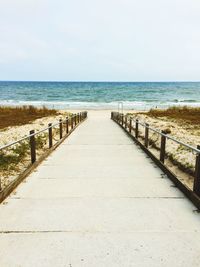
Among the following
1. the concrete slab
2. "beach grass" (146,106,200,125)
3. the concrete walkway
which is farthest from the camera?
"beach grass" (146,106,200,125)

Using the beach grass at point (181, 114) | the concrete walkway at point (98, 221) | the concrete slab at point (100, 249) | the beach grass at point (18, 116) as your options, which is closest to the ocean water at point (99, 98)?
the beach grass at point (181, 114)

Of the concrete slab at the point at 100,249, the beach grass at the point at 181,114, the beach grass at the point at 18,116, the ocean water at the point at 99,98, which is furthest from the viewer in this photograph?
the ocean water at the point at 99,98

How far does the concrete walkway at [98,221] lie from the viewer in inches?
139

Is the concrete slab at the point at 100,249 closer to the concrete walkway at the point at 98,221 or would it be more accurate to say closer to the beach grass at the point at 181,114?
the concrete walkway at the point at 98,221

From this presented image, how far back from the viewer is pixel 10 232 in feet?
13.6

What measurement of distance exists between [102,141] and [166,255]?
950cm

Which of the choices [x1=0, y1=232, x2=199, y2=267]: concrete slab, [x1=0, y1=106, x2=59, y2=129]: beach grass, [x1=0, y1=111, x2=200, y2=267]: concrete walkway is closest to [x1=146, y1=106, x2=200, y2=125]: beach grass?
[x1=0, y1=106, x2=59, y2=129]: beach grass

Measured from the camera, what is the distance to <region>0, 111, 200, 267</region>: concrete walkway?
3521 mm

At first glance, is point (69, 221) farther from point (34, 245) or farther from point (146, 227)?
point (146, 227)

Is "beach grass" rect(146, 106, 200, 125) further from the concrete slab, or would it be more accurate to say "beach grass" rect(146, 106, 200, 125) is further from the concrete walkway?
the concrete slab

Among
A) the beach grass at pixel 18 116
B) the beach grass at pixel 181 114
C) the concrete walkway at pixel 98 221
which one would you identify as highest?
the concrete walkway at pixel 98 221

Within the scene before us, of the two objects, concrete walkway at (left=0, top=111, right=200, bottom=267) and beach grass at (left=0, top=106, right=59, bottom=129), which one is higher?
concrete walkway at (left=0, top=111, right=200, bottom=267)

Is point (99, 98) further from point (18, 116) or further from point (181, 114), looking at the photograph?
point (18, 116)

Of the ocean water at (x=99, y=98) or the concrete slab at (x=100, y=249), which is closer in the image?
the concrete slab at (x=100, y=249)
